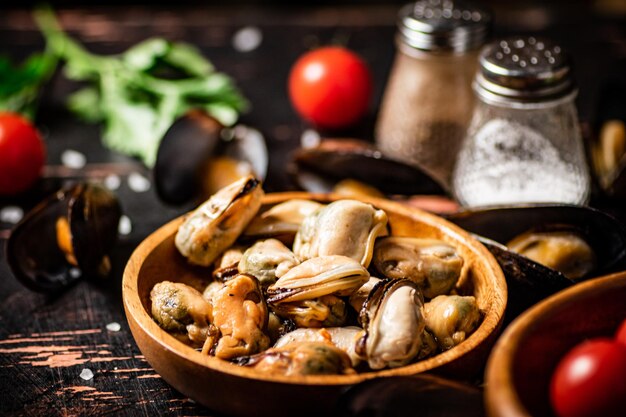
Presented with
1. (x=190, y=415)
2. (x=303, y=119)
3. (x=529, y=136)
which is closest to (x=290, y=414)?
(x=190, y=415)

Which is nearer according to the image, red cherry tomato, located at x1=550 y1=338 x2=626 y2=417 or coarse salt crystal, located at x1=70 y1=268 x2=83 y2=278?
red cherry tomato, located at x1=550 y1=338 x2=626 y2=417

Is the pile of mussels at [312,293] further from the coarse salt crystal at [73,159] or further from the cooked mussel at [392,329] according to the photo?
the coarse salt crystal at [73,159]

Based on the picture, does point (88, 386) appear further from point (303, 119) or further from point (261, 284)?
point (303, 119)

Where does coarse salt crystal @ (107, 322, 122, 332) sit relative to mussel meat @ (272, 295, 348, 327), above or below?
below

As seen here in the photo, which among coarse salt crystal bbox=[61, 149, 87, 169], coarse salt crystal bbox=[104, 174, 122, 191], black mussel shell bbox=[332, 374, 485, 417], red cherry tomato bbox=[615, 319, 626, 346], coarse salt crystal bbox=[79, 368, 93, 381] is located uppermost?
red cherry tomato bbox=[615, 319, 626, 346]

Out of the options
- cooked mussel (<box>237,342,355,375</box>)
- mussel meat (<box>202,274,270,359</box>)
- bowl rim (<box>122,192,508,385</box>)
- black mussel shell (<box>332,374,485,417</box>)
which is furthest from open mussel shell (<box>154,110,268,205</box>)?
black mussel shell (<box>332,374,485,417</box>)

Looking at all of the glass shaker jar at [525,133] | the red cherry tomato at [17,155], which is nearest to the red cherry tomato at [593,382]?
the glass shaker jar at [525,133]

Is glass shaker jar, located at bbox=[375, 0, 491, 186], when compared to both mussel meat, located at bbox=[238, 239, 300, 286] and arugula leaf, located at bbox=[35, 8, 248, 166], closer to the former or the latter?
arugula leaf, located at bbox=[35, 8, 248, 166]
